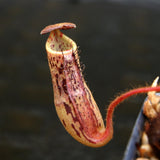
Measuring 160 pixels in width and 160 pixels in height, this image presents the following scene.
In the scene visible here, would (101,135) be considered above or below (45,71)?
above

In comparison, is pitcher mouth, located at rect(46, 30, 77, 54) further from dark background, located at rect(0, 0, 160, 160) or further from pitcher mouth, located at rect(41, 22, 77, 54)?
dark background, located at rect(0, 0, 160, 160)

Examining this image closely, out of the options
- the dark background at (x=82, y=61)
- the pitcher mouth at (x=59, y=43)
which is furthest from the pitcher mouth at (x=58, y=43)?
the dark background at (x=82, y=61)

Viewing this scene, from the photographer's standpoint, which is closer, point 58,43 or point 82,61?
point 58,43

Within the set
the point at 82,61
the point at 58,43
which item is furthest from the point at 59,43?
the point at 82,61

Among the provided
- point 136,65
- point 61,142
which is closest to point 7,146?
point 61,142

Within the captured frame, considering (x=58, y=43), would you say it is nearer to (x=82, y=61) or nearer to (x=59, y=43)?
(x=59, y=43)

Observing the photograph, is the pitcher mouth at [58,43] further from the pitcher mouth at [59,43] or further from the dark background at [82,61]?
the dark background at [82,61]

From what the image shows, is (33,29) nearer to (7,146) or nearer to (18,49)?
(18,49)

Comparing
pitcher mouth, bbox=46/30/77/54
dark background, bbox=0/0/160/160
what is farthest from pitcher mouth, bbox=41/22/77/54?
dark background, bbox=0/0/160/160
